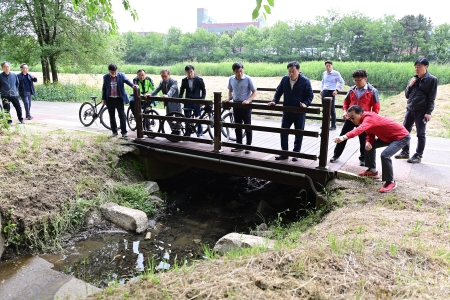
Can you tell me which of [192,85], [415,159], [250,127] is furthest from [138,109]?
[415,159]

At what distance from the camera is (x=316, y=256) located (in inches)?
119

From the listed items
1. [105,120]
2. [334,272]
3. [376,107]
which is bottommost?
[334,272]

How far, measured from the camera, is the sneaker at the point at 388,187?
493 cm

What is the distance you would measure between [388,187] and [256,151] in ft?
7.50

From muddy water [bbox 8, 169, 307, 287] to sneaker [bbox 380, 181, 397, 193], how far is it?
4.14ft

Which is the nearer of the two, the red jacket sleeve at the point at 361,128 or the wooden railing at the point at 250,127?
the red jacket sleeve at the point at 361,128

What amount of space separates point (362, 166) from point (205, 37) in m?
50.0

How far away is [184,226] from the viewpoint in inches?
239

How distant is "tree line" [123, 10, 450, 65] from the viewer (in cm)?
3622

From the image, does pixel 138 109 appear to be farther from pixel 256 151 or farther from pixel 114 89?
pixel 256 151

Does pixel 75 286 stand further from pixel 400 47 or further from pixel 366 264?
pixel 400 47

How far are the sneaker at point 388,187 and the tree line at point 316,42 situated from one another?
3116cm

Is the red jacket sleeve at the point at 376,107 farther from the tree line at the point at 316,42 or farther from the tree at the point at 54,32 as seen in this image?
the tree line at the point at 316,42

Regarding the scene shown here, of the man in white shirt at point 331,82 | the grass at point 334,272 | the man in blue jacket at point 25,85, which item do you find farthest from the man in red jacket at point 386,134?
the man in blue jacket at point 25,85
